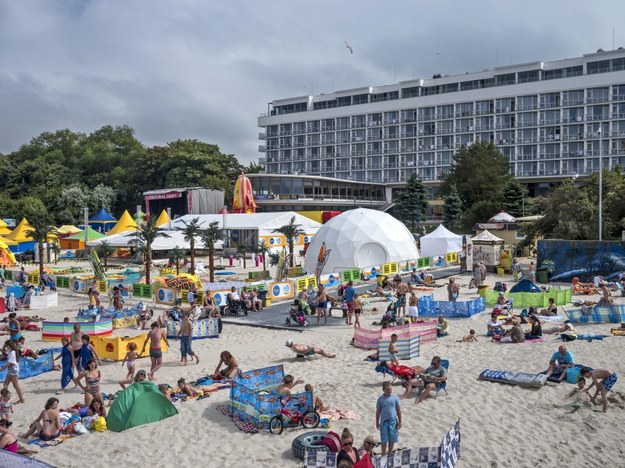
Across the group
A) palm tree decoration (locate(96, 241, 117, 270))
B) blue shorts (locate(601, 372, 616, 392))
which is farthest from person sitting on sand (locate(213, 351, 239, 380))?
palm tree decoration (locate(96, 241, 117, 270))

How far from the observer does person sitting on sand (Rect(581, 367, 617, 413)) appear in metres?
10.2

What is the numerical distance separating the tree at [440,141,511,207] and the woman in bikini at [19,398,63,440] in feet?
162

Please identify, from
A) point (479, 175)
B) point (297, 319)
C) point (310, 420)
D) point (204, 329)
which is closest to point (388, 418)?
point (310, 420)

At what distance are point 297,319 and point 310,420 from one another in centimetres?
878

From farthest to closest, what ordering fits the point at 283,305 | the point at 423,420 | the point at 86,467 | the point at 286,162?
1. the point at 286,162
2. the point at 283,305
3. the point at 423,420
4. the point at 86,467

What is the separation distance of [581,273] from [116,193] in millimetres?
61417

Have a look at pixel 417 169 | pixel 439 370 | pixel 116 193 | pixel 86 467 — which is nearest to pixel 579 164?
pixel 417 169

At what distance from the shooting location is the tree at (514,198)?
51969 millimetres

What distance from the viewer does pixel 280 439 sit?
920 cm

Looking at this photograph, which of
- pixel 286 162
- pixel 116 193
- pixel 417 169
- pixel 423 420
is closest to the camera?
pixel 423 420

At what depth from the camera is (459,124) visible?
77.1 metres

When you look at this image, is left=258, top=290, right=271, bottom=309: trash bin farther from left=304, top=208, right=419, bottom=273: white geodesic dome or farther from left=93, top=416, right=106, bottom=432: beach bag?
left=93, top=416, right=106, bottom=432: beach bag

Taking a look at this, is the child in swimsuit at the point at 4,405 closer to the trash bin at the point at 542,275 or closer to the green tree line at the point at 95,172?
the trash bin at the point at 542,275

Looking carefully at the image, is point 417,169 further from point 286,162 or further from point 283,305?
point 283,305
